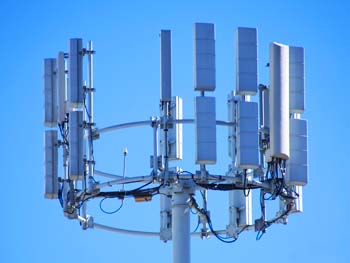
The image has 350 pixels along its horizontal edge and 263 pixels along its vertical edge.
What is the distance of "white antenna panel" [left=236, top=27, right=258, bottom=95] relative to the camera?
233ft

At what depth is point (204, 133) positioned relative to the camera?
7012 centimetres

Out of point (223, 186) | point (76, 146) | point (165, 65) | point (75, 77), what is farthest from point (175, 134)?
point (75, 77)

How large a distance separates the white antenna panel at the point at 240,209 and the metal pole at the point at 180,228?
3.79 meters

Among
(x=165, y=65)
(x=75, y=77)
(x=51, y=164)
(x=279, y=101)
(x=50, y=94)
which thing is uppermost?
(x=165, y=65)

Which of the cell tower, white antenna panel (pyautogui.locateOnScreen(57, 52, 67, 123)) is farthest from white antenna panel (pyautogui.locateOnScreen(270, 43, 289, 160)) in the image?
white antenna panel (pyautogui.locateOnScreen(57, 52, 67, 123))

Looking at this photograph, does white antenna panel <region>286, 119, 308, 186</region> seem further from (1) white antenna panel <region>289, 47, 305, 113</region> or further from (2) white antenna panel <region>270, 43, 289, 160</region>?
(1) white antenna panel <region>289, 47, 305, 113</region>

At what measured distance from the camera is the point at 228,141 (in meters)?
73.9

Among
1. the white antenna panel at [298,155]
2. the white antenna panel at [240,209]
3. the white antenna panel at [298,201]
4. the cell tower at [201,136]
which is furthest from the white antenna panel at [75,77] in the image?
the white antenna panel at [298,201]

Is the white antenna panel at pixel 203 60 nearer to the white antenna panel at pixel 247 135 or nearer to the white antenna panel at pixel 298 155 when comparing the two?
the white antenna panel at pixel 247 135

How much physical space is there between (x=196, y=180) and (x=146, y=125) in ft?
9.18

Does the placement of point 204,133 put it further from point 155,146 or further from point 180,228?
point 180,228

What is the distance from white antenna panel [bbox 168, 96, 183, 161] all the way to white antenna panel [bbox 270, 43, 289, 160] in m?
3.60

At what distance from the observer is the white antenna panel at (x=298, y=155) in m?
72.1

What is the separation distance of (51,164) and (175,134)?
5169 mm
